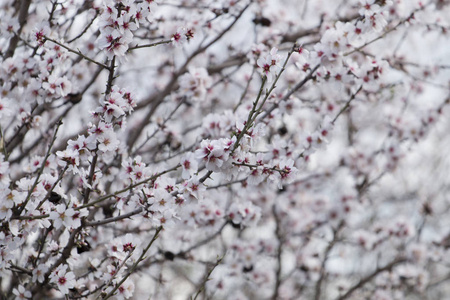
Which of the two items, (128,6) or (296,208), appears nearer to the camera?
(128,6)

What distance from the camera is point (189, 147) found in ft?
12.2

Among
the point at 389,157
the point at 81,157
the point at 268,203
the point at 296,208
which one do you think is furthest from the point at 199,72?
the point at 296,208

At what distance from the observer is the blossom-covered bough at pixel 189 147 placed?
8.07 feet

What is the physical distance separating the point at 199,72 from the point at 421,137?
2939mm

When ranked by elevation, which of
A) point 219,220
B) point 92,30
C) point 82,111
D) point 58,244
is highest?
point 82,111

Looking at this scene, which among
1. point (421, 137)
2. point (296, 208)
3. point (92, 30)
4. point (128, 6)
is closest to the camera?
point (128, 6)

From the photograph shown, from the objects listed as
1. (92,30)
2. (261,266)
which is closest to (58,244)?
(92,30)

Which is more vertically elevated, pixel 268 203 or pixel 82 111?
pixel 82 111

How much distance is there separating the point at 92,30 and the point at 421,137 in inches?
150

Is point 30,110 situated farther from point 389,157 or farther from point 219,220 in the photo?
point 389,157

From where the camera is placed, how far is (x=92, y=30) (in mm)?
4156

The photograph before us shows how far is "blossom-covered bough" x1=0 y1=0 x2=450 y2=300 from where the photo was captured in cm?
246

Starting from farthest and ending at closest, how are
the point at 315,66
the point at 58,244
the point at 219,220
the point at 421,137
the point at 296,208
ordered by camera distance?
the point at 296,208
the point at 421,137
the point at 219,220
the point at 315,66
the point at 58,244

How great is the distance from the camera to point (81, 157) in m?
2.49
